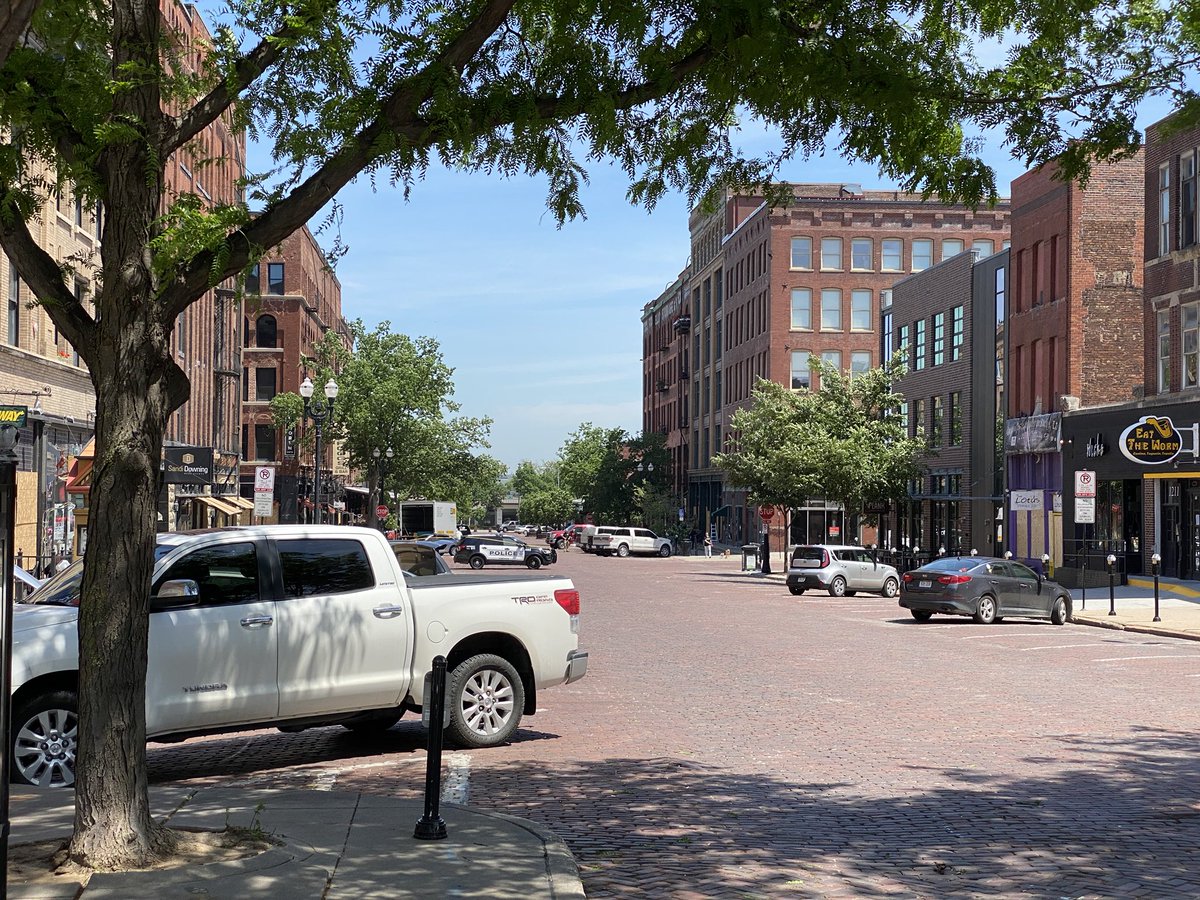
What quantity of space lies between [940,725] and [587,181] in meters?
6.88

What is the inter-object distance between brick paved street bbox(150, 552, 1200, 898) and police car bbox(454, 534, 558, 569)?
136 ft

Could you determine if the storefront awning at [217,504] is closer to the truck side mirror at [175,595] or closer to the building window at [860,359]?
the truck side mirror at [175,595]

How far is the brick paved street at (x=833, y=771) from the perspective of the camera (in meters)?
7.73

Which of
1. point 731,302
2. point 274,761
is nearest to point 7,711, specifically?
point 274,761

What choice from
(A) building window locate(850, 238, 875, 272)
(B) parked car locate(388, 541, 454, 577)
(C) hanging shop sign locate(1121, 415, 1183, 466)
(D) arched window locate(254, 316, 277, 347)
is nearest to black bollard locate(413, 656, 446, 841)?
(B) parked car locate(388, 541, 454, 577)

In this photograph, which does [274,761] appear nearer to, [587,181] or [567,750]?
[567,750]

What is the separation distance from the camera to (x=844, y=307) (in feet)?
286

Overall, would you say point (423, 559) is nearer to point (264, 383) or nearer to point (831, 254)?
point (264, 383)

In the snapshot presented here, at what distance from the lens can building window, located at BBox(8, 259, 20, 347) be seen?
32.8 meters

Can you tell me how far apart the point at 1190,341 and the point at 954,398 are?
65.1 ft

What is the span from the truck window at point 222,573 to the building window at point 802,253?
7874cm

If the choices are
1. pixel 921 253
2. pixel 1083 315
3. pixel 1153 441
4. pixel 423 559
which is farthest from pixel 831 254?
pixel 423 559

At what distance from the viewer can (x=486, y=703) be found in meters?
11.8

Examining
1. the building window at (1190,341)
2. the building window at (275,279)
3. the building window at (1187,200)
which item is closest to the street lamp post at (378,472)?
the building window at (275,279)
